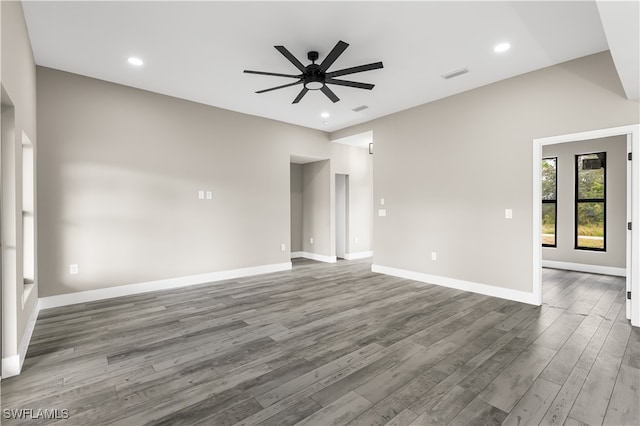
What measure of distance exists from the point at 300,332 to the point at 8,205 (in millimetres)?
2627

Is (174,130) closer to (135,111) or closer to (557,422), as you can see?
(135,111)

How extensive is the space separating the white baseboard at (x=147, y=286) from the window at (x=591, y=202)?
20.3ft

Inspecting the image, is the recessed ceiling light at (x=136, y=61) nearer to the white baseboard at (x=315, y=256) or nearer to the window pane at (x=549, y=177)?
the white baseboard at (x=315, y=256)

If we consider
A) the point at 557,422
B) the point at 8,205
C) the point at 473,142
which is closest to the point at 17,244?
the point at 8,205

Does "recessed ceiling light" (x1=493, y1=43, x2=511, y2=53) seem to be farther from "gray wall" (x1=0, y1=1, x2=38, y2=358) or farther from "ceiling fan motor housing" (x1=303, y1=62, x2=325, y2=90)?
"gray wall" (x1=0, y1=1, x2=38, y2=358)

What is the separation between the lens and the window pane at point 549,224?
639cm

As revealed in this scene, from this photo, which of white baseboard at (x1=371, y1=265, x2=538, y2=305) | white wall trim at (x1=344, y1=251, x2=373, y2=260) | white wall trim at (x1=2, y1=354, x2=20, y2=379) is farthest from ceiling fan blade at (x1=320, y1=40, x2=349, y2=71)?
white wall trim at (x1=344, y1=251, x2=373, y2=260)

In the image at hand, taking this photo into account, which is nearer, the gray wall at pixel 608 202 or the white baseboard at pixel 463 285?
the white baseboard at pixel 463 285

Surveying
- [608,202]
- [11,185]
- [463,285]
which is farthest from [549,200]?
[11,185]

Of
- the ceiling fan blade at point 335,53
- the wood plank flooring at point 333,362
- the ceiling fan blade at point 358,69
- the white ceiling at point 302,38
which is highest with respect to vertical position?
the white ceiling at point 302,38

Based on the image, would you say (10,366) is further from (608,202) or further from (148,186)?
(608,202)

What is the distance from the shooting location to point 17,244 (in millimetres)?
2344

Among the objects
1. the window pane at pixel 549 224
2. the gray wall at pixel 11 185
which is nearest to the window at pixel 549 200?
the window pane at pixel 549 224

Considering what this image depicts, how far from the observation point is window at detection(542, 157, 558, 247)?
635 centimetres
